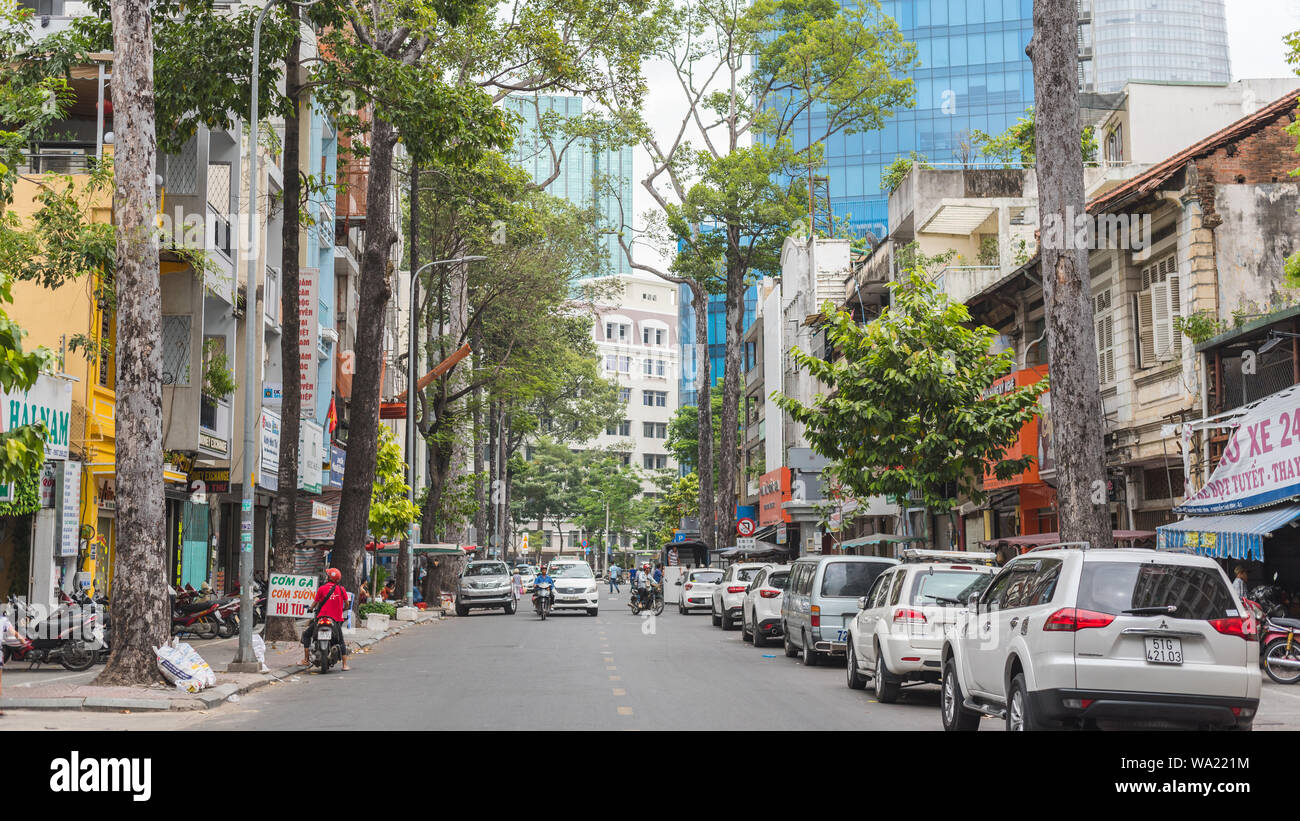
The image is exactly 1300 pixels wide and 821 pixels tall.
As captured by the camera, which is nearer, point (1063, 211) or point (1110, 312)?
point (1063, 211)

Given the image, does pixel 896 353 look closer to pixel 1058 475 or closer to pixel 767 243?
pixel 1058 475

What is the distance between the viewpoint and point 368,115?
4778 cm

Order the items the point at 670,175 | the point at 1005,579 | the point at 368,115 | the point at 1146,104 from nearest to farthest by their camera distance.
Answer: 1. the point at 1005,579
2. the point at 1146,104
3. the point at 368,115
4. the point at 670,175

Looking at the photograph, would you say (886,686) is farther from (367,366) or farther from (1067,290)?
(367,366)

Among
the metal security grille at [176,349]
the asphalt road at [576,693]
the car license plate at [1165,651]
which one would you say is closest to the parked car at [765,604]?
the asphalt road at [576,693]

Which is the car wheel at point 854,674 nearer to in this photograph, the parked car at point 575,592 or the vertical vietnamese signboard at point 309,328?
the vertical vietnamese signboard at point 309,328

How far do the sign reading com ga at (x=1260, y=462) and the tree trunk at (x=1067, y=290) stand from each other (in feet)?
8.52

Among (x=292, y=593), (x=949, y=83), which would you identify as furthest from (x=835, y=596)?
(x=949, y=83)

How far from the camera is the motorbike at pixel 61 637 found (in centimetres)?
1927

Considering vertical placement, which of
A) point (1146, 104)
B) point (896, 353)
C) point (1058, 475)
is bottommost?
point (1058, 475)

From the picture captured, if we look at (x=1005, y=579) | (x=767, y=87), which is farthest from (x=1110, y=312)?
(x=767, y=87)

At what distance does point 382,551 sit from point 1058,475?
3650cm

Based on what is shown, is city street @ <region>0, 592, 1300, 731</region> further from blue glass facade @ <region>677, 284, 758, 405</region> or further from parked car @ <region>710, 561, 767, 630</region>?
blue glass facade @ <region>677, 284, 758, 405</region>

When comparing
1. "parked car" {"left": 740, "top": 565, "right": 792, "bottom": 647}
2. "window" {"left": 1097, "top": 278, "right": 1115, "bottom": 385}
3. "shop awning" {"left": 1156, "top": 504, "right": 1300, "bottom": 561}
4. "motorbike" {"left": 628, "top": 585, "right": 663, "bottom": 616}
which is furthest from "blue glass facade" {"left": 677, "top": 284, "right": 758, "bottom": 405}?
"shop awning" {"left": 1156, "top": 504, "right": 1300, "bottom": 561}
